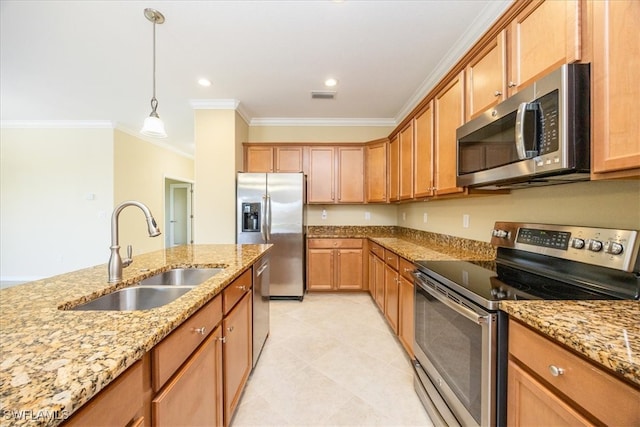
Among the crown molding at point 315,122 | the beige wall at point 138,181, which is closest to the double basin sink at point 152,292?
the crown molding at point 315,122

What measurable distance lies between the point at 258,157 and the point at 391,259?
2579 millimetres

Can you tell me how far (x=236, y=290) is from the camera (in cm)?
159

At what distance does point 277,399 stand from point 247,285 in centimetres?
78

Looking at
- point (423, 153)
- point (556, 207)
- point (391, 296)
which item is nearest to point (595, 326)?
point (556, 207)

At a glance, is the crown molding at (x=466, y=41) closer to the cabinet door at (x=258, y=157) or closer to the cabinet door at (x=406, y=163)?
the cabinet door at (x=406, y=163)

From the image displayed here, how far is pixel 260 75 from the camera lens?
116 inches

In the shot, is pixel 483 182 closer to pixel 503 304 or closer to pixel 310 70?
pixel 503 304

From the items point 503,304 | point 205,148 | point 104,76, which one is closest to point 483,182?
point 503,304

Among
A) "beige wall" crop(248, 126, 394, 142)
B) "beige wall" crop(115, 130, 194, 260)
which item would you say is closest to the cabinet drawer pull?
"beige wall" crop(248, 126, 394, 142)

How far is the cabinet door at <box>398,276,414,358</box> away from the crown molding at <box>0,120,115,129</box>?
17.4 feet

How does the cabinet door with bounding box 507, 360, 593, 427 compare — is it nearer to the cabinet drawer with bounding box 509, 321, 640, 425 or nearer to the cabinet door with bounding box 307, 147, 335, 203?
the cabinet drawer with bounding box 509, 321, 640, 425

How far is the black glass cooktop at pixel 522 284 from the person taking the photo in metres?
1.07

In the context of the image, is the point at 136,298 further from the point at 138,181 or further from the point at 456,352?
the point at 138,181

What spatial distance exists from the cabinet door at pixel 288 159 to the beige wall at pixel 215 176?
72 centimetres
